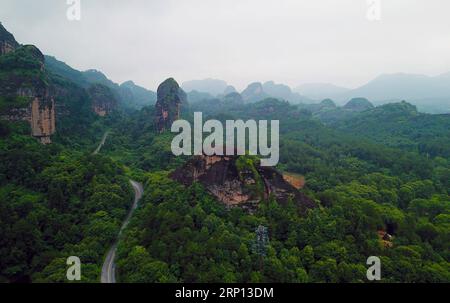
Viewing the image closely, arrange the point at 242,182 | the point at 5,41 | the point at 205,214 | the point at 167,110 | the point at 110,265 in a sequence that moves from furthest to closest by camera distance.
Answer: the point at 167,110
the point at 5,41
the point at 242,182
the point at 205,214
the point at 110,265

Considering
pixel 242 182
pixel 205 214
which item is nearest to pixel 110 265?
pixel 205 214

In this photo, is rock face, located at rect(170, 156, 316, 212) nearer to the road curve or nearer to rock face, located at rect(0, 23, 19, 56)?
the road curve

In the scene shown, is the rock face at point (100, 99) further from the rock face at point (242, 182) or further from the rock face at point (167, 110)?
the rock face at point (242, 182)

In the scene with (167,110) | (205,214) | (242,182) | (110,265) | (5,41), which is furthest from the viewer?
(167,110)

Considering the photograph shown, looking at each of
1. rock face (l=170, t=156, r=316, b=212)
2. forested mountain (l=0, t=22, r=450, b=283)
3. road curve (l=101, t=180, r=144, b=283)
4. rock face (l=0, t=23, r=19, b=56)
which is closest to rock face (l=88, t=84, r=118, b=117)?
rock face (l=0, t=23, r=19, b=56)

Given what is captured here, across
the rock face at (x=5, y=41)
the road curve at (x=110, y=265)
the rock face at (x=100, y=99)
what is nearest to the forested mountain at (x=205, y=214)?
the road curve at (x=110, y=265)

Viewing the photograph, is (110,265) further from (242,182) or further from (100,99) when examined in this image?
(100,99)

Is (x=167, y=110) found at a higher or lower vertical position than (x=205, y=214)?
higher
